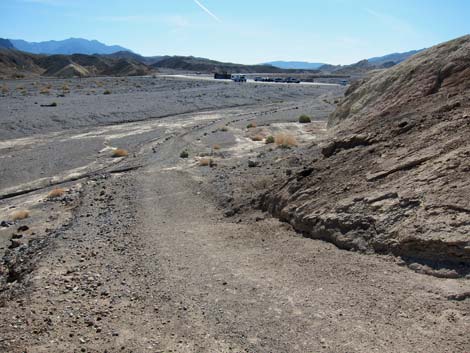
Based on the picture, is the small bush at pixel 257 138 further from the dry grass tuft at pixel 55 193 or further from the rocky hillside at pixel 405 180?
the rocky hillside at pixel 405 180

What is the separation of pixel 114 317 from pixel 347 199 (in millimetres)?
6053

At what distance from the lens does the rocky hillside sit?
9031 mm

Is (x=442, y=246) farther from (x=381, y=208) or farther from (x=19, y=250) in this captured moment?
(x=19, y=250)

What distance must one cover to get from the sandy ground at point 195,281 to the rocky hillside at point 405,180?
0.51 meters

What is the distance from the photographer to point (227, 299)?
9.09 metres

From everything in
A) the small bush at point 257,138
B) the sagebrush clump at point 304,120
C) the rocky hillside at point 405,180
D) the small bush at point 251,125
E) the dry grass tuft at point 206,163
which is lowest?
the small bush at point 251,125

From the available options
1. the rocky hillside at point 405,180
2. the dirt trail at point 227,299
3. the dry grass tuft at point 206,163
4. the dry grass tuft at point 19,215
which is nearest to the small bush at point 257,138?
the dry grass tuft at point 206,163

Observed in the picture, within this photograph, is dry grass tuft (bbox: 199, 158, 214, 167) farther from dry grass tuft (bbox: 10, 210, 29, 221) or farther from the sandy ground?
dry grass tuft (bbox: 10, 210, 29, 221)

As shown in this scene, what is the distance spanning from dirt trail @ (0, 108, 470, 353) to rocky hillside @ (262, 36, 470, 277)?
1.68 feet

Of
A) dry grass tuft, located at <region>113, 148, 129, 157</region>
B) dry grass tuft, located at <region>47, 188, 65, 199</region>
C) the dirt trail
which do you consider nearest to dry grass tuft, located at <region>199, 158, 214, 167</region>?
dry grass tuft, located at <region>47, 188, 65, 199</region>

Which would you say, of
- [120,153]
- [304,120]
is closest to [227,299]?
[120,153]

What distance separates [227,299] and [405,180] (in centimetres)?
491

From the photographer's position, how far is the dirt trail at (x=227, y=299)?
7.41 m

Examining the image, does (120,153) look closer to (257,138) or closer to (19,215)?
(257,138)
